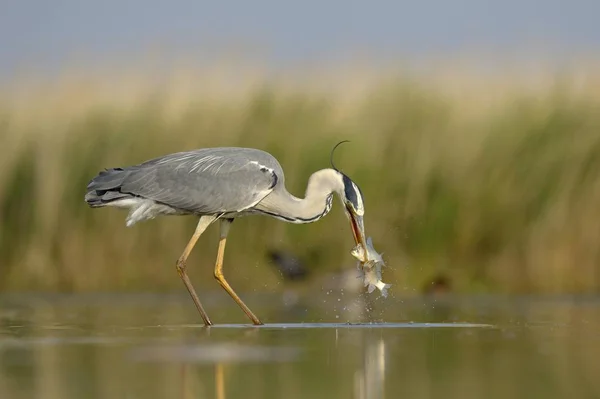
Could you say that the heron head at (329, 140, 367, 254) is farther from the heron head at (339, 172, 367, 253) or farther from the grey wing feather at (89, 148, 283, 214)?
the grey wing feather at (89, 148, 283, 214)

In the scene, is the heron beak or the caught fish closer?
the caught fish

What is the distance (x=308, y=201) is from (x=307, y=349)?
2990 mm

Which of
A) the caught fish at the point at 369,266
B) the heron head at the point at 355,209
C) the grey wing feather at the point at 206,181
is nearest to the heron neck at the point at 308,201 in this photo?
the grey wing feather at the point at 206,181

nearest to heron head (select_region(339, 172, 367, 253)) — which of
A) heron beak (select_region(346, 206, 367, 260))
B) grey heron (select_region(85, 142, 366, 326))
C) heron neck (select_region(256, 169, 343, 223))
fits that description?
heron beak (select_region(346, 206, 367, 260))

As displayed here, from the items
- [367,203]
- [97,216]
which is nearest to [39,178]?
[97,216]

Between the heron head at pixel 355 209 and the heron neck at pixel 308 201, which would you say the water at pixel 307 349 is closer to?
the heron head at pixel 355 209

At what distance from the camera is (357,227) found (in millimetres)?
11672

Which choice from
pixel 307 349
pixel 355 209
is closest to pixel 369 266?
pixel 355 209

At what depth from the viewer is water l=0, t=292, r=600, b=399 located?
24.2 feet

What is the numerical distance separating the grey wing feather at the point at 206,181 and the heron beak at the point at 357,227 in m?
0.76

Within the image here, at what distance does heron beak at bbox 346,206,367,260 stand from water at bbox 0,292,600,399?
2.09 ft

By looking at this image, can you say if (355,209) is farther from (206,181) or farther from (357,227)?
(206,181)

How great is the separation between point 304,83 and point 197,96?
1.27 meters

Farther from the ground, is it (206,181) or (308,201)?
(206,181)
